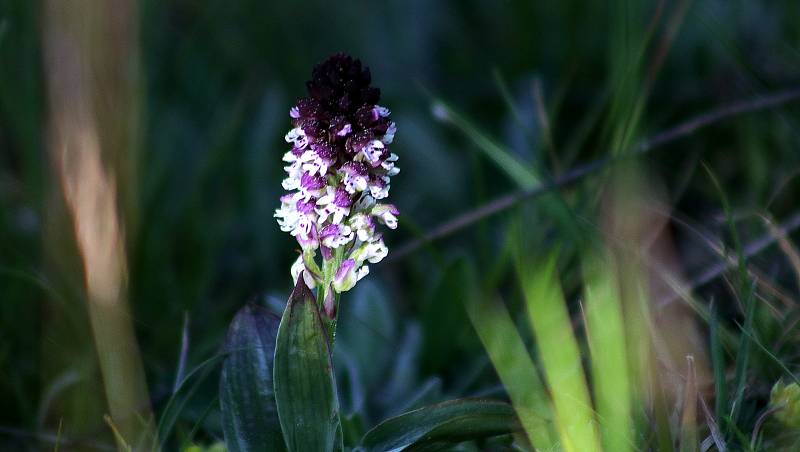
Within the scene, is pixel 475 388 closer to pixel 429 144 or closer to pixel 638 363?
pixel 638 363

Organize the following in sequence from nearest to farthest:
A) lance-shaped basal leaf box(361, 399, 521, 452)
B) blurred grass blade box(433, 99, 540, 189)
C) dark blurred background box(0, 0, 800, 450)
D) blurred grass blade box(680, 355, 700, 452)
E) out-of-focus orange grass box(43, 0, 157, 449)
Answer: blurred grass blade box(680, 355, 700, 452) → lance-shaped basal leaf box(361, 399, 521, 452) → out-of-focus orange grass box(43, 0, 157, 449) → blurred grass blade box(433, 99, 540, 189) → dark blurred background box(0, 0, 800, 450)

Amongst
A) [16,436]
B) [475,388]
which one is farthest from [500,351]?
[16,436]

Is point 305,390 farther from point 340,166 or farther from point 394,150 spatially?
point 394,150

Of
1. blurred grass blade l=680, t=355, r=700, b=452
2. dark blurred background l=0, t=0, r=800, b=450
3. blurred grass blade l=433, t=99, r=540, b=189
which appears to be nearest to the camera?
blurred grass blade l=680, t=355, r=700, b=452

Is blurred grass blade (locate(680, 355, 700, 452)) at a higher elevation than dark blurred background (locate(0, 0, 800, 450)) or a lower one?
lower

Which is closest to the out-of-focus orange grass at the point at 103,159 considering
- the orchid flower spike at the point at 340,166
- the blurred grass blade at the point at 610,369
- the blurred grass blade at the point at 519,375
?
the orchid flower spike at the point at 340,166

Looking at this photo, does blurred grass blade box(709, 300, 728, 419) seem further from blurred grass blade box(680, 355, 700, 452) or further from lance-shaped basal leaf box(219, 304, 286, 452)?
lance-shaped basal leaf box(219, 304, 286, 452)

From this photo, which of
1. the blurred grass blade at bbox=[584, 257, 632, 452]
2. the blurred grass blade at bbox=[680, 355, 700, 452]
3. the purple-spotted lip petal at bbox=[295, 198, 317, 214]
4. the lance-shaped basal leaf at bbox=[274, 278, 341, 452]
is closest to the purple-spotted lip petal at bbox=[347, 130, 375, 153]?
the purple-spotted lip petal at bbox=[295, 198, 317, 214]
